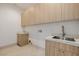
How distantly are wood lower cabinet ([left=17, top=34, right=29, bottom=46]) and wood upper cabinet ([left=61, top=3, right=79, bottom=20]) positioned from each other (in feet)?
2.28

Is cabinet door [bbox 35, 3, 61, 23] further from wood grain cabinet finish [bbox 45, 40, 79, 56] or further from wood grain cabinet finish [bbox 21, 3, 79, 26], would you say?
wood grain cabinet finish [bbox 45, 40, 79, 56]

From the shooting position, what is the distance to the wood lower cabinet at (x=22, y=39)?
222 centimetres

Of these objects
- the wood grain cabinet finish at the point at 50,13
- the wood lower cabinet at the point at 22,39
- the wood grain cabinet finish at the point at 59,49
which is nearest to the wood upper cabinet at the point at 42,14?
the wood grain cabinet finish at the point at 50,13

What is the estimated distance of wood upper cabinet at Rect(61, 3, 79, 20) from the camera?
2117mm

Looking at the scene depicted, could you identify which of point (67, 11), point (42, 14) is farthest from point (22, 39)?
point (67, 11)

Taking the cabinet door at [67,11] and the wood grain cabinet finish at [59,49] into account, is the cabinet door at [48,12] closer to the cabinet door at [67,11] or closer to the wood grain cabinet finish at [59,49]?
the cabinet door at [67,11]

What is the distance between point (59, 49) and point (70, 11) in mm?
637

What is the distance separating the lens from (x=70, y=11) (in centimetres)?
212

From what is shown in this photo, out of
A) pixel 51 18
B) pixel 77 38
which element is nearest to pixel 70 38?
pixel 77 38

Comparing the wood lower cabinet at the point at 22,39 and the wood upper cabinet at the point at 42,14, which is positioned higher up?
the wood upper cabinet at the point at 42,14

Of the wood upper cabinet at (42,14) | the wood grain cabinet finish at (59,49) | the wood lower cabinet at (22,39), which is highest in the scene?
the wood upper cabinet at (42,14)

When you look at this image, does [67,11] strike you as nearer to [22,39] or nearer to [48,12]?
[48,12]

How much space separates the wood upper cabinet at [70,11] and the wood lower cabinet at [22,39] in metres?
0.69

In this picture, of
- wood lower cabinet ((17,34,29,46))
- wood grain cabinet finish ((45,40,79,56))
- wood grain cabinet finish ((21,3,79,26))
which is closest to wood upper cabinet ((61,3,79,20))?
wood grain cabinet finish ((21,3,79,26))
